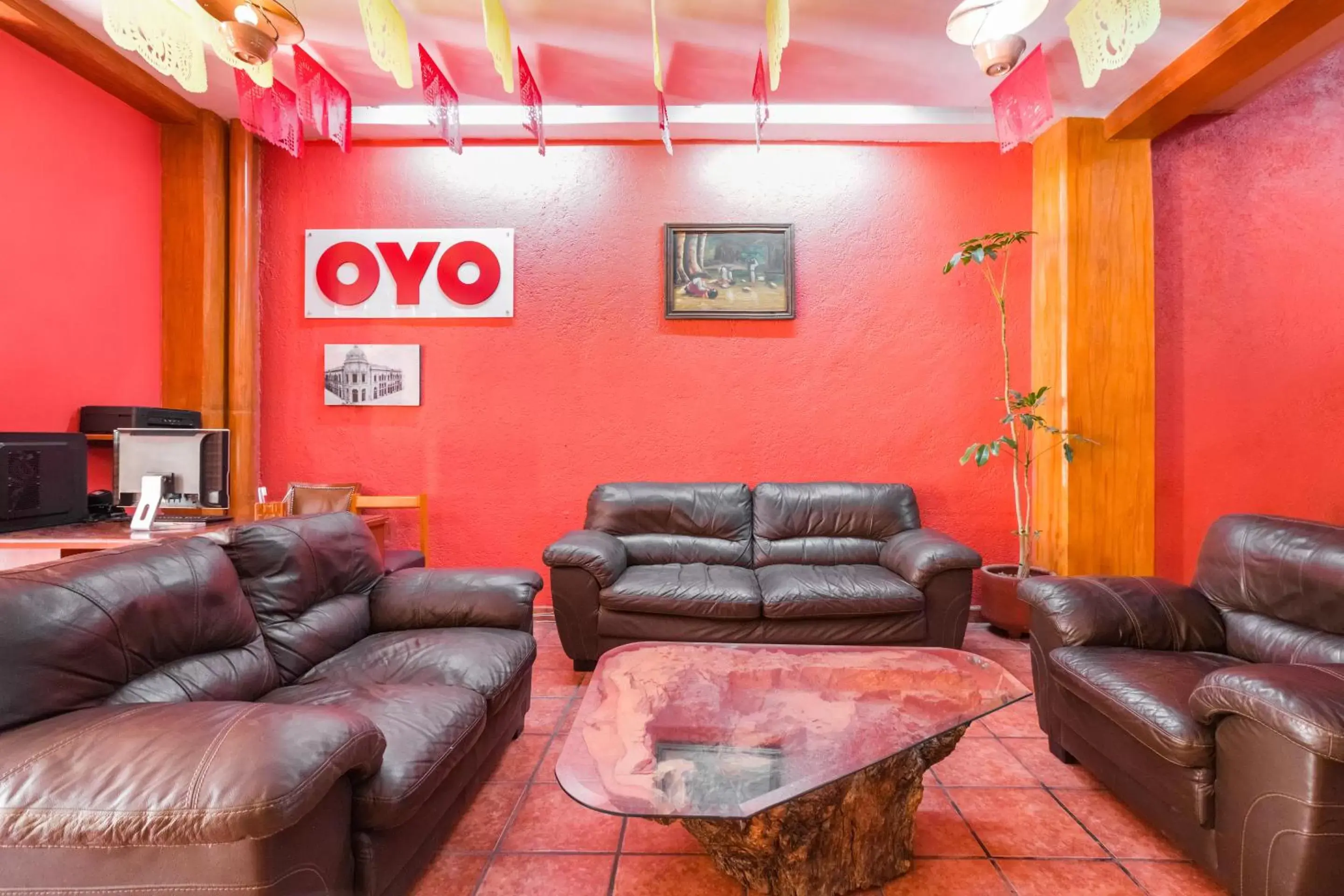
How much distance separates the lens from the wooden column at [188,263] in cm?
360

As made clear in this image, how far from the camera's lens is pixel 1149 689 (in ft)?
5.65

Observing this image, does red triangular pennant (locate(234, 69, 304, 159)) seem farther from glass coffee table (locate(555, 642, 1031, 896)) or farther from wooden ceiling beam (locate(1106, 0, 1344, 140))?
wooden ceiling beam (locate(1106, 0, 1344, 140))

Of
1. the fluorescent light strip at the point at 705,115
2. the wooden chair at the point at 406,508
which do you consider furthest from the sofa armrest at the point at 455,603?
the fluorescent light strip at the point at 705,115

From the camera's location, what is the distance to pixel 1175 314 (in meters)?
3.64

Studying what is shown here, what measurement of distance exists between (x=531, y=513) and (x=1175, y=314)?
13.1 feet

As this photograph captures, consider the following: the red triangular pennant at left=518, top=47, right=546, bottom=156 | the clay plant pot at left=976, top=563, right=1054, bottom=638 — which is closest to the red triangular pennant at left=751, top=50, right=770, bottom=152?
the red triangular pennant at left=518, top=47, right=546, bottom=156

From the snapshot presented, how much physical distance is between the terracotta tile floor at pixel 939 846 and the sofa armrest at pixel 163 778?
2.37 ft

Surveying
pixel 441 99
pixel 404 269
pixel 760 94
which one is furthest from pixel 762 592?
pixel 404 269

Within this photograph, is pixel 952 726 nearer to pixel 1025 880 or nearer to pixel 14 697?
pixel 1025 880

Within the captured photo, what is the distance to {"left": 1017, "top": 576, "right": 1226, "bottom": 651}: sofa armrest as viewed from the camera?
2086 mm

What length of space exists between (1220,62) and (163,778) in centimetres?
441

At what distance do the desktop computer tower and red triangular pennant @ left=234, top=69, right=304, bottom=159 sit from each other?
1.60 m

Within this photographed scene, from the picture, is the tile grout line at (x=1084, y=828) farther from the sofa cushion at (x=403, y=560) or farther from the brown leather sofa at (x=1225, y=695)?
the sofa cushion at (x=403, y=560)

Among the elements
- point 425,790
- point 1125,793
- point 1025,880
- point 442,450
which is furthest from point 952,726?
point 442,450
